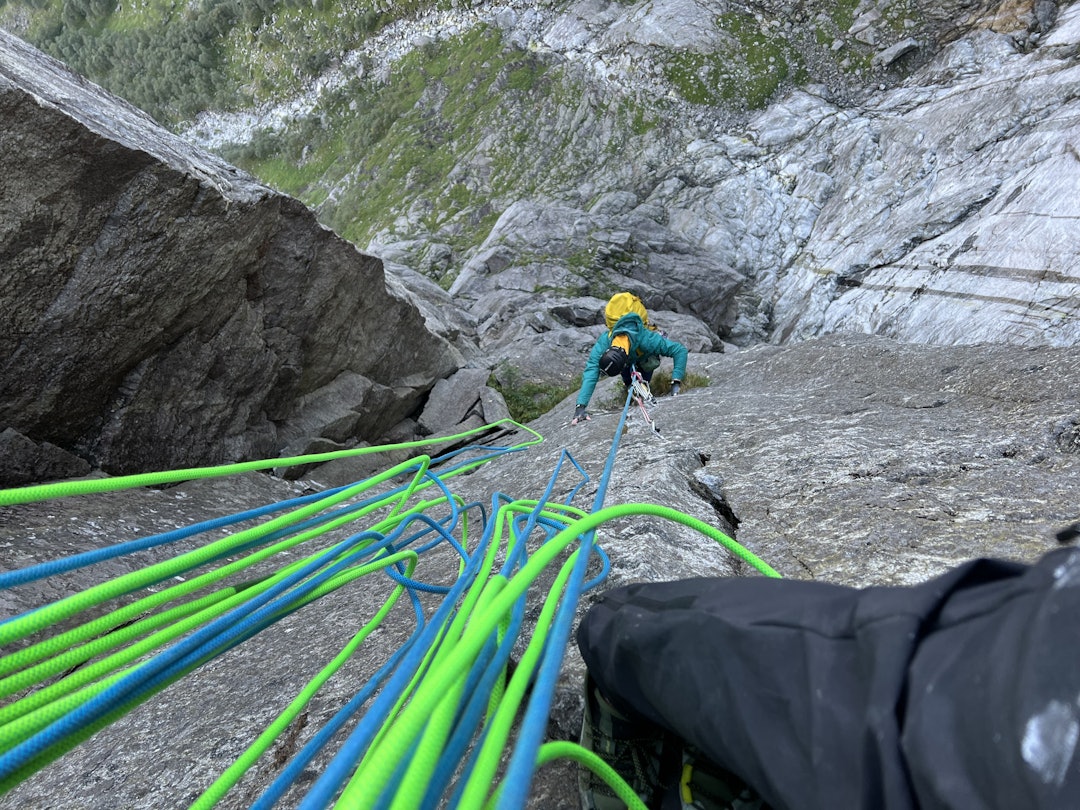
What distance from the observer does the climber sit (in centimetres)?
707

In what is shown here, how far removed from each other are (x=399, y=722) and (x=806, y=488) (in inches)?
115

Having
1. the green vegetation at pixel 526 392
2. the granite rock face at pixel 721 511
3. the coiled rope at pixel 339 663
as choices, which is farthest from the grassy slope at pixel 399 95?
the coiled rope at pixel 339 663

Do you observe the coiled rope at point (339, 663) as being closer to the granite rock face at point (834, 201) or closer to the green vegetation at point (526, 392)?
the green vegetation at point (526, 392)

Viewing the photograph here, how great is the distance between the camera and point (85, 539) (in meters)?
4.53

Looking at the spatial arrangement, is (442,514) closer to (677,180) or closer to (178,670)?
(178,670)

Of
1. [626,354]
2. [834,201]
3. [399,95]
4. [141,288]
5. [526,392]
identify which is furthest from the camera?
[399,95]

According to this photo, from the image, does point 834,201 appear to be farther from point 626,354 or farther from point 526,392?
point 626,354

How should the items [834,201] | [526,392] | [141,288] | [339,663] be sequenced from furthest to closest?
[834,201], [526,392], [141,288], [339,663]

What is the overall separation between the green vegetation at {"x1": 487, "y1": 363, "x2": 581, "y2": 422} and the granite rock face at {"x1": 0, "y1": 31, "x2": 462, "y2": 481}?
542 centimetres

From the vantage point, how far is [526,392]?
14.1 meters

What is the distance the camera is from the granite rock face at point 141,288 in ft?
15.8

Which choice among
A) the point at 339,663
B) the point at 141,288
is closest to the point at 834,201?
the point at 141,288

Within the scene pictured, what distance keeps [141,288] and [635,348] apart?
5.56 meters

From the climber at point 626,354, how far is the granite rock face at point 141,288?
442cm
